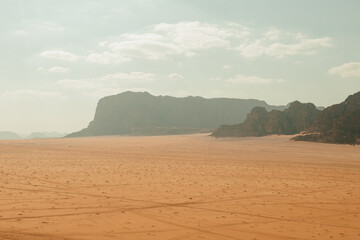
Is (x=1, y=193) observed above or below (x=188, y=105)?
below

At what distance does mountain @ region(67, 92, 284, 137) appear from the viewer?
158 metres

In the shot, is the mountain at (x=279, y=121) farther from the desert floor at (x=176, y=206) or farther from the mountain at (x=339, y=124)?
the desert floor at (x=176, y=206)

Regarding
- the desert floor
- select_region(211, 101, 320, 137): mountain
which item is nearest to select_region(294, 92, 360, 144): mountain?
select_region(211, 101, 320, 137): mountain

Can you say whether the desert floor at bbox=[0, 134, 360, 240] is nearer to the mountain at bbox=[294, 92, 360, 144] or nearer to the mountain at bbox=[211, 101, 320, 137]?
the mountain at bbox=[294, 92, 360, 144]

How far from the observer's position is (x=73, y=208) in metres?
8.98

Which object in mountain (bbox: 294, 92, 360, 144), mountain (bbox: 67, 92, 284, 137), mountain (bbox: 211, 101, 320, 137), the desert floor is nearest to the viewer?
the desert floor

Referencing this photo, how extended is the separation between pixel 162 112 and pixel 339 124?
135547 mm

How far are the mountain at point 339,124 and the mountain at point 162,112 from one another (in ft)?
372

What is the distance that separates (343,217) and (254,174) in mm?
7845

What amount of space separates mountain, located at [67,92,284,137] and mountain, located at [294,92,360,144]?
113366 millimetres

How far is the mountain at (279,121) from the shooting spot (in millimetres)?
57469

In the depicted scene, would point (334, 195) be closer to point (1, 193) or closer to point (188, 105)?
point (1, 193)

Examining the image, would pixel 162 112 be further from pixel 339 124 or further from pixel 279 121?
pixel 339 124

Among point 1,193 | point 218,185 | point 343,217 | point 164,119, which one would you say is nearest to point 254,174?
point 218,185
